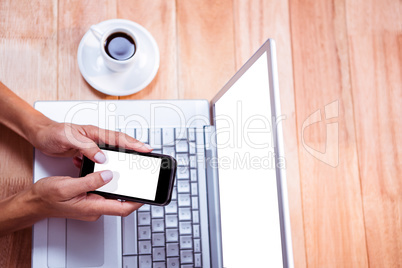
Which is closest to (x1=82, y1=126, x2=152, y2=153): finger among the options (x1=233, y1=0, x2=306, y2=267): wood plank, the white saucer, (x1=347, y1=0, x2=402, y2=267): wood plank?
the white saucer

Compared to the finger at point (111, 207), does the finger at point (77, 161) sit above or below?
above

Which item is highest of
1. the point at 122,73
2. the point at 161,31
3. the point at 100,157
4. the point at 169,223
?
the point at 161,31

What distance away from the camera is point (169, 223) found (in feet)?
1.82

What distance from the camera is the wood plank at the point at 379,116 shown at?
68 centimetres

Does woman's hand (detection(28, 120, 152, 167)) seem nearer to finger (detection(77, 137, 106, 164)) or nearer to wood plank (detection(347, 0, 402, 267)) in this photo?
finger (detection(77, 137, 106, 164))

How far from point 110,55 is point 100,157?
0.63 ft

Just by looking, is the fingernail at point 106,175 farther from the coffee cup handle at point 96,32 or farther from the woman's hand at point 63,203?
the coffee cup handle at point 96,32

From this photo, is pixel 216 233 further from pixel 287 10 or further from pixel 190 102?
pixel 287 10

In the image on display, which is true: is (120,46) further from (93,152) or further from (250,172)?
(250,172)

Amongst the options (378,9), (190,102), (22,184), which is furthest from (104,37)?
(378,9)

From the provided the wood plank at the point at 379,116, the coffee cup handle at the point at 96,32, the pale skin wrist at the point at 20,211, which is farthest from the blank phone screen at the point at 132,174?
the wood plank at the point at 379,116

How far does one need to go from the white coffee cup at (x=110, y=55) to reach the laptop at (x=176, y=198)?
2.5 inches

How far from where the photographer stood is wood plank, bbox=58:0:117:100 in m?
0.65

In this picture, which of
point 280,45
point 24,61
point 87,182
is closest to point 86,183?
point 87,182
